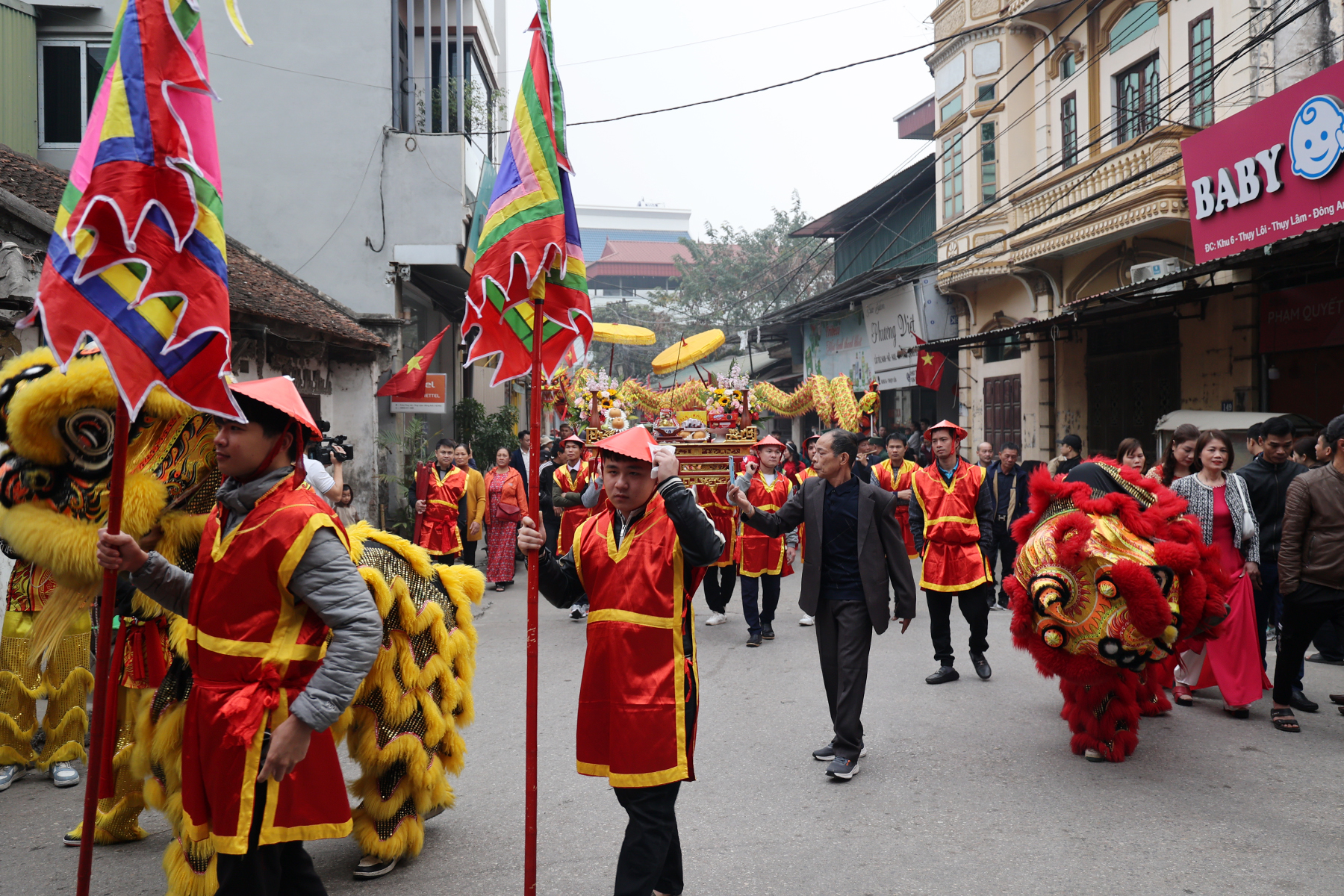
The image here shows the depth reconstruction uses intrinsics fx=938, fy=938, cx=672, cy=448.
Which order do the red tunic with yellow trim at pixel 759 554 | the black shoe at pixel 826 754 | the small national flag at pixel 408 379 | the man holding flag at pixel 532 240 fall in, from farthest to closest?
the small national flag at pixel 408 379, the red tunic with yellow trim at pixel 759 554, the black shoe at pixel 826 754, the man holding flag at pixel 532 240

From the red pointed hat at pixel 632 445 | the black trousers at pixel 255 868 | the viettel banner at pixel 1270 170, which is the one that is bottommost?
the black trousers at pixel 255 868

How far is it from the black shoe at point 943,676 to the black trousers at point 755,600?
1925mm

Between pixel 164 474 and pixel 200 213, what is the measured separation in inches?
59.1

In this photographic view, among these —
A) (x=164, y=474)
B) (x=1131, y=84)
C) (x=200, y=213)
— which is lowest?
(x=164, y=474)

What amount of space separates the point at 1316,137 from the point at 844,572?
7.80 meters

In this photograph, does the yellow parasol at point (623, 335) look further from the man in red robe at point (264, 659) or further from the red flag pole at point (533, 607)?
the man in red robe at point (264, 659)

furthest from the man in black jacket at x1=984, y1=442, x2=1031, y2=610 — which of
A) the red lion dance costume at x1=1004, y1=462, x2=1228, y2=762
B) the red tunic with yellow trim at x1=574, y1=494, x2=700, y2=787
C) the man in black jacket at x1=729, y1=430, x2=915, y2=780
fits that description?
the red tunic with yellow trim at x1=574, y1=494, x2=700, y2=787

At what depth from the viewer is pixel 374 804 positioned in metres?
3.95

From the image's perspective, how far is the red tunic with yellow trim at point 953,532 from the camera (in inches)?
275

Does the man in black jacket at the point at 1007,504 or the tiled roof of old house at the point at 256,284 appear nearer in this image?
the tiled roof of old house at the point at 256,284

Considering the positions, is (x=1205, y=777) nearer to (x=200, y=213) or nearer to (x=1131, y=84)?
(x=200, y=213)

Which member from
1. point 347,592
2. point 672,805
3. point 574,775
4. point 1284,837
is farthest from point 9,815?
point 1284,837

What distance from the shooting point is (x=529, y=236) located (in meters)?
3.43

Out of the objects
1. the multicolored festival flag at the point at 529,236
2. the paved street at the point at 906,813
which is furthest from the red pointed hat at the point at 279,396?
the paved street at the point at 906,813
